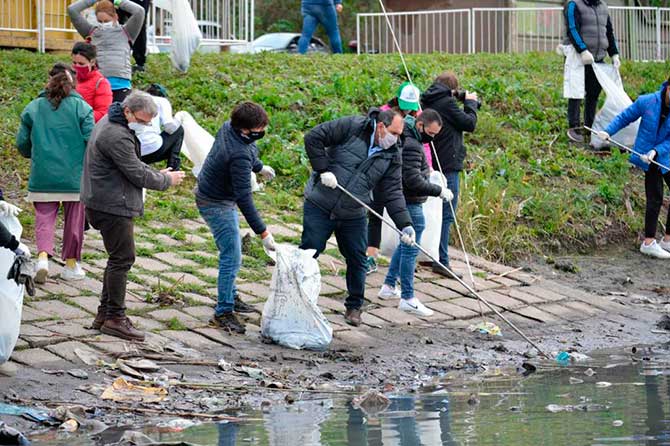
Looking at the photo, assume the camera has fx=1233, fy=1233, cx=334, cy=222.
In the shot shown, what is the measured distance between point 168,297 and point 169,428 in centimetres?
292

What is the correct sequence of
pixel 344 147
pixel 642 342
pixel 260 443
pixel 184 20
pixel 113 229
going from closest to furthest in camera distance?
pixel 260 443
pixel 113 229
pixel 344 147
pixel 642 342
pixel 184 20

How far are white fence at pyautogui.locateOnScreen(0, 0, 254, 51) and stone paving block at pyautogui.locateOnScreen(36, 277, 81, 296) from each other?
577 centimetres

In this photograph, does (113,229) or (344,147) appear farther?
(344,147)

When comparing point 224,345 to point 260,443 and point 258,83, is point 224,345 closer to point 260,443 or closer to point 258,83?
point 260,443

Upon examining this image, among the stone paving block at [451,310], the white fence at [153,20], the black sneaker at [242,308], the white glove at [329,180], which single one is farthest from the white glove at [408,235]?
the white fence at [153,20]

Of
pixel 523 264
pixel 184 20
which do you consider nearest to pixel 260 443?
pixel 523 264

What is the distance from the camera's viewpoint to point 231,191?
29.7 ft

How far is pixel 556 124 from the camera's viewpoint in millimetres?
16375

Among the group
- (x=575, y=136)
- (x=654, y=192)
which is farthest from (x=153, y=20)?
(x=654, y=192)

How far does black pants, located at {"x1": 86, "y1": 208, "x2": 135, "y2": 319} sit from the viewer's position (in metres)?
8.42

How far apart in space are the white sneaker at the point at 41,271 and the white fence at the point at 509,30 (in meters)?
13.2

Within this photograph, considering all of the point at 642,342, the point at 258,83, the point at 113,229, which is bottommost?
the point at 642,342

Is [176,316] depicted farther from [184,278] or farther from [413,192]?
[413,192]

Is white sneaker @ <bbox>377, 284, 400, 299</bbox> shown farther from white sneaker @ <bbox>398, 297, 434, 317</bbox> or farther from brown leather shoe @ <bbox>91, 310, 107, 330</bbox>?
brown leather shoe @ <bbox>91, 310, 107, 330</bbox>
